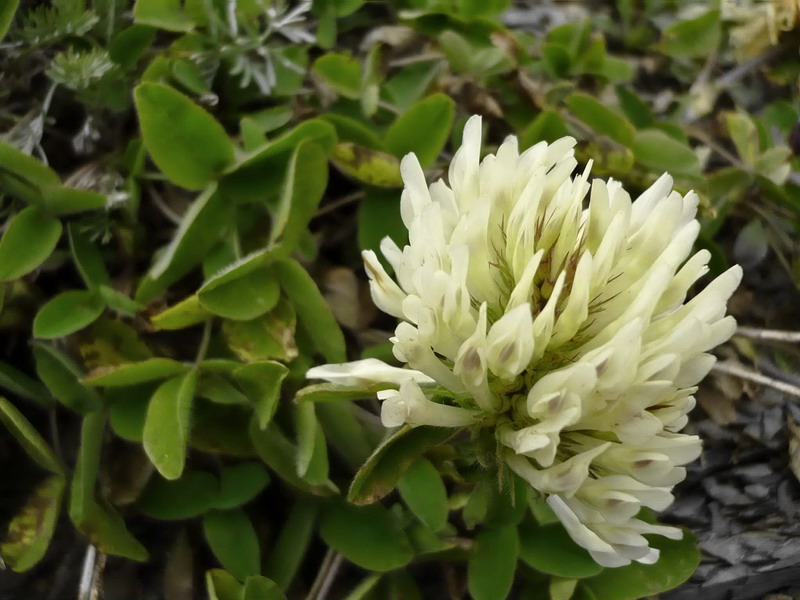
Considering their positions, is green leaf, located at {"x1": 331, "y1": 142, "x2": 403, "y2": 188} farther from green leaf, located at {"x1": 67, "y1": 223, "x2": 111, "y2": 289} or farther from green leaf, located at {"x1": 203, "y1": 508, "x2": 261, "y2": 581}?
green leaf, located at {"x1": 203, "y1": 508, "x2": 261, "y2": 581}

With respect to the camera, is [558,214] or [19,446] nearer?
[558,214]

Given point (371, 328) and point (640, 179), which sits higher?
point (640, 179)

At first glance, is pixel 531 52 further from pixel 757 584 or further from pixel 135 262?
pixel 757 584

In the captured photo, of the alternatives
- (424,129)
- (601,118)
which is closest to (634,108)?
(601,118)

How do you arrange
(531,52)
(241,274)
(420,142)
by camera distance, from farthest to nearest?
1. (531,52)
2. (420,142)
3. (241,274)

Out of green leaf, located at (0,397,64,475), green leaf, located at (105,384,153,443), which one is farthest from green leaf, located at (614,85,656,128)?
green leaf, located at (0,397,64,475)

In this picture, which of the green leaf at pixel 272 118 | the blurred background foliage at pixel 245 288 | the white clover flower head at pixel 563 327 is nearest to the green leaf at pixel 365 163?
the blurred background foliage at pixel 245 288

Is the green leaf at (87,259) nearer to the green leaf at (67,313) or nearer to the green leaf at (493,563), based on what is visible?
the green leaf at (67,313)

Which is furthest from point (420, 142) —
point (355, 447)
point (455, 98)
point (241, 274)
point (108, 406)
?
point (108, 406)
